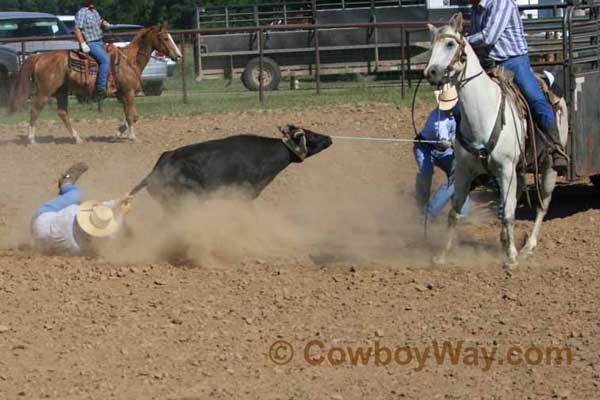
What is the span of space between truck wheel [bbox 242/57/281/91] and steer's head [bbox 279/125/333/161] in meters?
14.8

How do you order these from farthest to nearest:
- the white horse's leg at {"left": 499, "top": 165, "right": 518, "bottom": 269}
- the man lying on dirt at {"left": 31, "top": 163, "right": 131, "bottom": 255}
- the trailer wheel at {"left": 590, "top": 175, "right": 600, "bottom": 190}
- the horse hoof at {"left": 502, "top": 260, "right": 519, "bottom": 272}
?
the trailer wheel at {"left": 590, "top": 175, "right": 600, "bottom": 190} → the man lying on dirt at {"left": 31, "top": 163, "right": 131, "bottom": 255} → the white horse's leg at {"left": 499, "top": 165, "right": 518, "bottom": 269} → the horse hoof at {"left": 502, "top": 260, "right": 519, "bottom": 272}

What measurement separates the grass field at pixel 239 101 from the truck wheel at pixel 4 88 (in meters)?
0.86

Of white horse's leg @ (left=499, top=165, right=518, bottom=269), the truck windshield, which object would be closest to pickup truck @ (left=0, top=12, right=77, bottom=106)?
the truck windshield

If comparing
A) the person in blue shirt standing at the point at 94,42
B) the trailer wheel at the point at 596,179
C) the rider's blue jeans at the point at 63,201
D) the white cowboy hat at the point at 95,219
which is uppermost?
the person in blue shirt standing at the point at 94,42

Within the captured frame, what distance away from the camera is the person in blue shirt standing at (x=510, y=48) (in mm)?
9031

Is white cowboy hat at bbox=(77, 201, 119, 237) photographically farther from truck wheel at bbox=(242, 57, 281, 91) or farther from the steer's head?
truck wheel at bbox=(242, 57, 281, 91)

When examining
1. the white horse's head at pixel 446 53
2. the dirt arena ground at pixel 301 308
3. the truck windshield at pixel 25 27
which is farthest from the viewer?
the truck windshield at pixel 25 27

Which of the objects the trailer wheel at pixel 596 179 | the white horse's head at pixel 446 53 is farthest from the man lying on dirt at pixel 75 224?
the trailer wheel at pixel 596 179

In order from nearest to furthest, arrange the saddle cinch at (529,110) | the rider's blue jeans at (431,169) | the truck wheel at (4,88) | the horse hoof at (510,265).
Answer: the horse hoof at (510,265) < the saddle cinch at (529,110) < the rider's blue jeans at (431,169) < the truck wheel at (4,88)

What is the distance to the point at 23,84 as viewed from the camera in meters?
17.0

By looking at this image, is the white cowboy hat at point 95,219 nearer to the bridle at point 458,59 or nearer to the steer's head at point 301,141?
the steer's head at point 301,141

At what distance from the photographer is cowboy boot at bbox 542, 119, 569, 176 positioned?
9.37m

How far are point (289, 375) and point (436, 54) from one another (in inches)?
124

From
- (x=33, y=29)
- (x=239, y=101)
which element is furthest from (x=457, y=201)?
(x=33, y=29)
